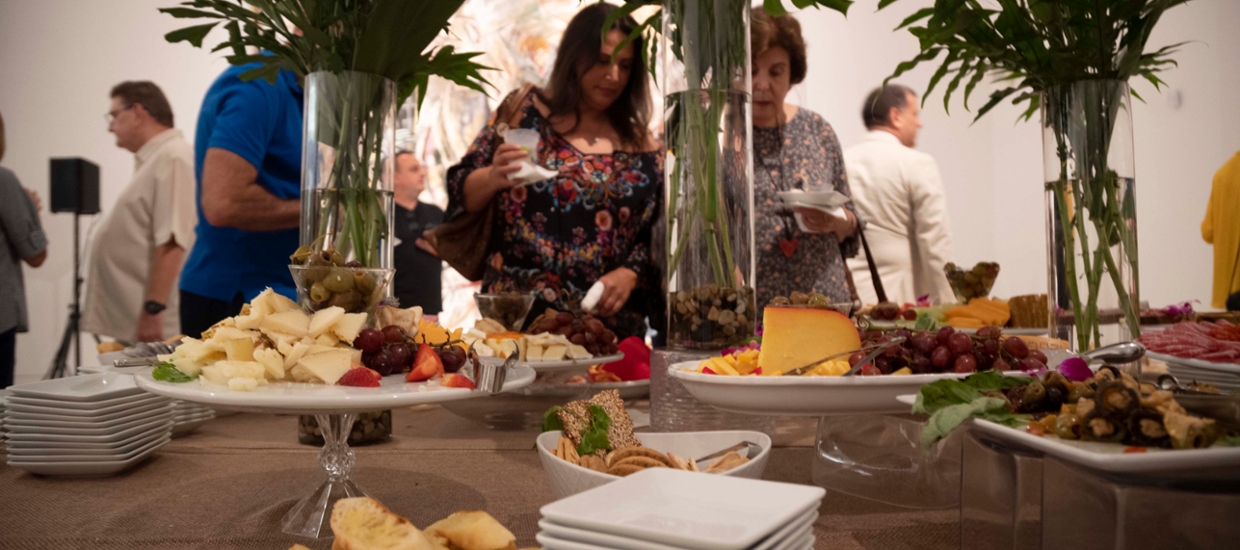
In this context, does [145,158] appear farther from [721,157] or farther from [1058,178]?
[1058,178]

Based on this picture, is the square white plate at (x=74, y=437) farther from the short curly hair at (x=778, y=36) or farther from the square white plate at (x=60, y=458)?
the short curly hair at (x=778, y=36)

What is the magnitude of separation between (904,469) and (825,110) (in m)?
4.56

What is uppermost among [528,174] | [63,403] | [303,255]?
[528,174]

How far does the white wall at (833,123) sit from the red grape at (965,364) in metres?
4.32

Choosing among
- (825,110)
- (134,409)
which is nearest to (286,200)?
(134,409)

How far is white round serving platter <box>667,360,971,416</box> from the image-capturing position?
0.85 meters

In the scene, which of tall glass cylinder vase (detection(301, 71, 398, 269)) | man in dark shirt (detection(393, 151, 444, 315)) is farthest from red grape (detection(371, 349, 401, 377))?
man in dark shirt (detection(393, 151, 444, 315))

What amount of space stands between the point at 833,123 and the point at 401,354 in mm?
4753

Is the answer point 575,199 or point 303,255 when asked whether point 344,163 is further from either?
point 575,199

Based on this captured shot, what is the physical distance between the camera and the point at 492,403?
A: 1.78 metres

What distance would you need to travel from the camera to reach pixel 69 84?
214 inches

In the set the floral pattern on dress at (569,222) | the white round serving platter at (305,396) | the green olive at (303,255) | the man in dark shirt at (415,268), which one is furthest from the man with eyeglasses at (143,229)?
the white round serving platter at (305,396)

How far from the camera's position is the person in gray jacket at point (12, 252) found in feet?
9.03

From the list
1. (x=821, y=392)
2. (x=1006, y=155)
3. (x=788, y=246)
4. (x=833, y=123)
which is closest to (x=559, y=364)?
(x=821, y=392)
